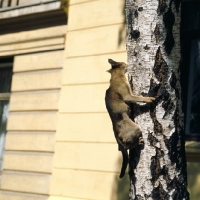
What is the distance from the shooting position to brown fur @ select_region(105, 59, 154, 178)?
4.01 metres

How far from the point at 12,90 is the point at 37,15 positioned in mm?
1407

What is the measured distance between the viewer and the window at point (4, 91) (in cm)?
977

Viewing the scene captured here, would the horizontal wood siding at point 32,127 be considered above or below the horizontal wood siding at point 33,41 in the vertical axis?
below

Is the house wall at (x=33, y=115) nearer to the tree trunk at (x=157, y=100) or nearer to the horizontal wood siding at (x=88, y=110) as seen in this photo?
the horizontal wood siding at (x=88, y=110)

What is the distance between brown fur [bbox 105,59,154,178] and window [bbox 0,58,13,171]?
16.6 feet

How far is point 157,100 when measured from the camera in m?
3.99

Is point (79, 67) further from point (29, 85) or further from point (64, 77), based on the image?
point (29, 85)

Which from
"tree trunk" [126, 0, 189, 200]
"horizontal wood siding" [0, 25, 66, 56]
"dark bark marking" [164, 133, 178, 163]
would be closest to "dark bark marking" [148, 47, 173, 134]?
"tree trunk" [126, 0, 189, 200]

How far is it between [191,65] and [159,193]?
3.79 meters

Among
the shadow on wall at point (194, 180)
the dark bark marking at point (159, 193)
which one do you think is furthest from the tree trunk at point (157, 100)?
the shadow on wall at point (194, 180)

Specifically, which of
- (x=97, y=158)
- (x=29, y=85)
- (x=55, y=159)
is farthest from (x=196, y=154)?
(x=29, y=85)

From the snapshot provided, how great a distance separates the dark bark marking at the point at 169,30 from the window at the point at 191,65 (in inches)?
119

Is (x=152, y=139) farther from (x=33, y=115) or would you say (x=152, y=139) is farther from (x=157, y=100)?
(x=33, y=115)

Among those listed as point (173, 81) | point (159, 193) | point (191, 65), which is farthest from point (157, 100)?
point (191, 65)
